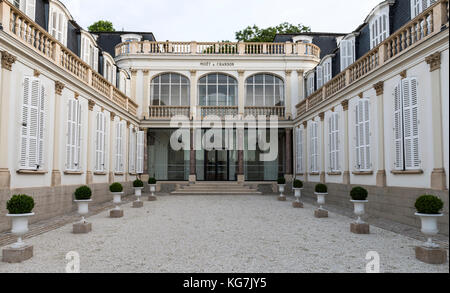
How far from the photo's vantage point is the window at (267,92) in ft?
70.4

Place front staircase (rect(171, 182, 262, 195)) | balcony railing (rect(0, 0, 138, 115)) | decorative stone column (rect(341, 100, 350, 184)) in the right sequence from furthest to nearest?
front staircase (rect(171, 182, 262, 195)) < decorative stone column (rect(341, 100, 350, 184)) < balcony railing (rect(0, 0, 138, 115))

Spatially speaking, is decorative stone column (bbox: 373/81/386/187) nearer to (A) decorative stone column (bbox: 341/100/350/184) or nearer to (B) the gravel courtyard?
(B) the gravel courtyard

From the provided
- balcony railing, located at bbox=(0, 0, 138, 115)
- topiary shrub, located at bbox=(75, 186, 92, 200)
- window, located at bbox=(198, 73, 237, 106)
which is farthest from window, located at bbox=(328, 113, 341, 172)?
balcony railing, located at bbox=(0, 0, 138, 115)

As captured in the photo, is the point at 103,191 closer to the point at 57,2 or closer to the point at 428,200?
the point at 57,2

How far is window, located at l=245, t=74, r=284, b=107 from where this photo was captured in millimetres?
21469

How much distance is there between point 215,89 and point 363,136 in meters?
11.5

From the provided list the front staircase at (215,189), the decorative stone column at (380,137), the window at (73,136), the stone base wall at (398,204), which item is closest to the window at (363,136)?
the decorative stone column at (380,137)

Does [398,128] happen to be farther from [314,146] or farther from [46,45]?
[46,45]

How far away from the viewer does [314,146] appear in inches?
672

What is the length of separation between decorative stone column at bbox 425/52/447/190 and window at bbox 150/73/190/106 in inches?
597

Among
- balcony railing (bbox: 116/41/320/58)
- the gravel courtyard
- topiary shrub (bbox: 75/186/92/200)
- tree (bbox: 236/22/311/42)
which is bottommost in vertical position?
the gravel courtyard

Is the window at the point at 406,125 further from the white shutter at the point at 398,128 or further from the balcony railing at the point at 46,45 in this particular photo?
the balcony railing at the point at 46,45

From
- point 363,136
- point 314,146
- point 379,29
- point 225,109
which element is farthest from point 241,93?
point 363,136
